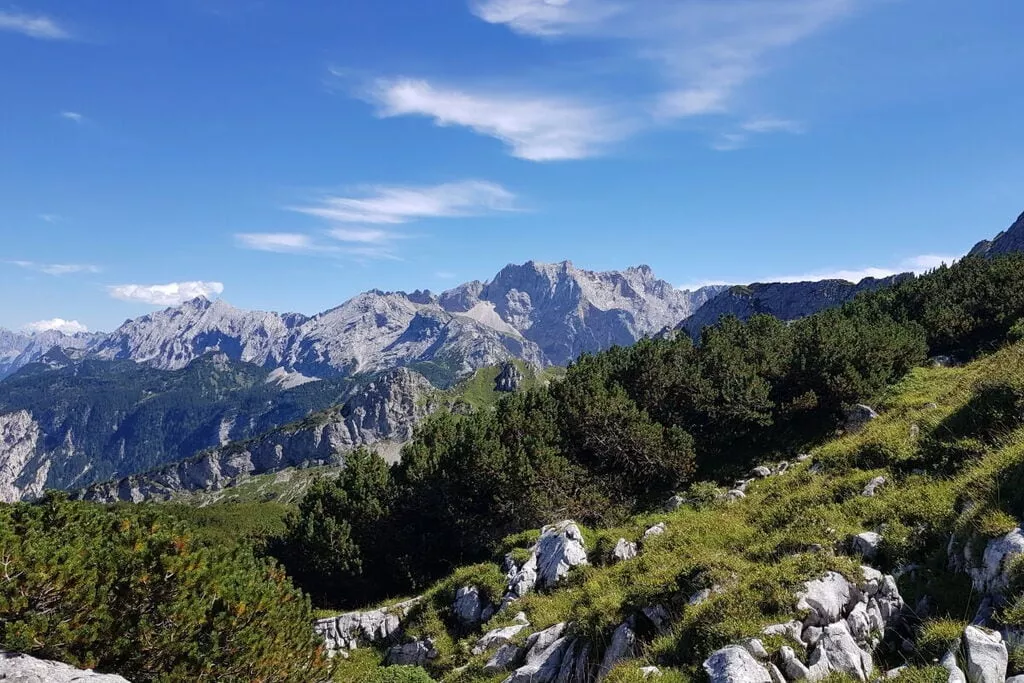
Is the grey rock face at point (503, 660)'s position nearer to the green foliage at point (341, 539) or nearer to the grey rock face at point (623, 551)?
the grey rock face at point (623, 551)

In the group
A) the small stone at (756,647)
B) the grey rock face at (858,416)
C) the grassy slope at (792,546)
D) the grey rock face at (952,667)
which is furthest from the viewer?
the grey rock face at (858,416)

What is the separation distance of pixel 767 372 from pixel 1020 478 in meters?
34.7

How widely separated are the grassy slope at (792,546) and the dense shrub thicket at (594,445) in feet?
22.3

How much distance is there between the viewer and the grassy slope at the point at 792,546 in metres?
12.4

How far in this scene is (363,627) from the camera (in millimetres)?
27953

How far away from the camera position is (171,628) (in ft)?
51.4

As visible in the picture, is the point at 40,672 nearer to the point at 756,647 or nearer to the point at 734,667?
the point at 734,667

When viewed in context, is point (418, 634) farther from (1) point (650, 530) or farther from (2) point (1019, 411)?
(2) point (1019, 411)

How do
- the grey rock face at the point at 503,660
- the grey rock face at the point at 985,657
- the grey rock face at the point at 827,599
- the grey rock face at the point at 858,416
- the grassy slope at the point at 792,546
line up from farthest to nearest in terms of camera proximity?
the grey rock face at the point at 858,416
the grey rock face at the point at 503,660
the grassy slope at the point at 792,546
the grey rock face at the point at 827,599
the grey rock face at the point at 985,657

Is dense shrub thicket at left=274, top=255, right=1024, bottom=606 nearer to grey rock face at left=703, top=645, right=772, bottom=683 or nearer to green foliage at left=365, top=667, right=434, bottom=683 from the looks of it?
green foliage at left=365, top=667, right=434, bottom=683

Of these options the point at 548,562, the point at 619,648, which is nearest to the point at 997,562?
the point at 619,648

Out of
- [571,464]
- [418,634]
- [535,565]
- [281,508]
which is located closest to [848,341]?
[571,464]

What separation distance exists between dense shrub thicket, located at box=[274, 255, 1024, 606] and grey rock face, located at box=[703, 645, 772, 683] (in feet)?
68.3

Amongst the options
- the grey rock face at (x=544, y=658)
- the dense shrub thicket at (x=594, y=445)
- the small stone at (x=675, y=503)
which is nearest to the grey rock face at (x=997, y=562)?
the grey rock face at (x=544, y=658)
